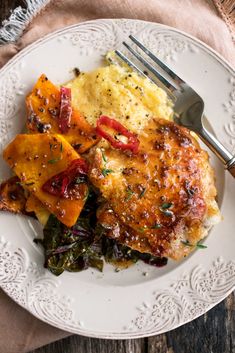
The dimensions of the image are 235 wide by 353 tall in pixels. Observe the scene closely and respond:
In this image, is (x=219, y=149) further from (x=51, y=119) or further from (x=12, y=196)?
(x=12, y=196)

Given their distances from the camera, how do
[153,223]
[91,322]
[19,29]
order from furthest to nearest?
[19,29]
[91,322]
[153,223]

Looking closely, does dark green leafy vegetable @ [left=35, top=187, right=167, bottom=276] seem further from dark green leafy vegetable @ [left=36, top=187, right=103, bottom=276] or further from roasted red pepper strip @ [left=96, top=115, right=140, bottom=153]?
roasted red pepper strip @ [left=96, top=115, right=140, bottom=153]

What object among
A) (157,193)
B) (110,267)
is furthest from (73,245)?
(157,193)

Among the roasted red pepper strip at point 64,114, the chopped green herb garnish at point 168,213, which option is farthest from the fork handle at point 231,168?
the roasted red pepper strip at point 64,114

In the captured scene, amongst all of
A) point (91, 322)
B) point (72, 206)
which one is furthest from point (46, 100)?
point (91, 322)

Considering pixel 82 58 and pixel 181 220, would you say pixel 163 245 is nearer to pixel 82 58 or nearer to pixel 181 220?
pixel 181 220

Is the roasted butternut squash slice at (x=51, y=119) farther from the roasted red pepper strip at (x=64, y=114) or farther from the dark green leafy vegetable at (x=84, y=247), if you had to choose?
Result: the dark green leafy vegetable at (x=84, y=247)
